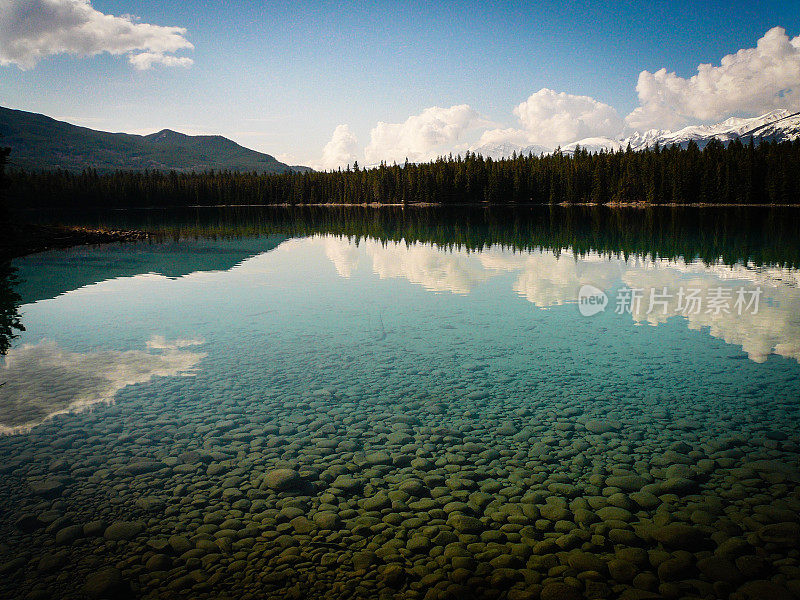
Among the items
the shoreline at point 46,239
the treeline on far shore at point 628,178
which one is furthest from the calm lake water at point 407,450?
the treeline on far shore at point 628,178

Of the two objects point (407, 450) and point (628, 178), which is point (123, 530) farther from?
point (628, 178)

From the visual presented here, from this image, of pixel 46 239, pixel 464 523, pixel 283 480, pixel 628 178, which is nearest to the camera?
pixel 464 523

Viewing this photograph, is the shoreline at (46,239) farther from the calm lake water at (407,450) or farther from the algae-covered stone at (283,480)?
the algae-covered stone at (283,480)

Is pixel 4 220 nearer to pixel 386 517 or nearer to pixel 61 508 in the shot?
pixel 61 508

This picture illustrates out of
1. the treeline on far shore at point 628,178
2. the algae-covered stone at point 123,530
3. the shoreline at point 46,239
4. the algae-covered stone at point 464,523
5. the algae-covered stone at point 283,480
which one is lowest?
the algae-covered stone at point 123,530

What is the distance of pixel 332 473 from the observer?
10.5 metres

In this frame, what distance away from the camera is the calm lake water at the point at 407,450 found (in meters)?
7.78

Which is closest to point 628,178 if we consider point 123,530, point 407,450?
point 407,450

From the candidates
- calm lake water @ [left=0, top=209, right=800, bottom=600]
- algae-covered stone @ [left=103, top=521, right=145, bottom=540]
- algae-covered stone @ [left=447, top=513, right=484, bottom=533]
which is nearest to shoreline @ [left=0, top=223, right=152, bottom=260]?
A: calm lake water @ [left=0, top=209, right=800, bottom=600]

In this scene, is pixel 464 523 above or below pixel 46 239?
below

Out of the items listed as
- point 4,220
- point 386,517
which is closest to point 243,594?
point 386,517

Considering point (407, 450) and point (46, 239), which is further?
point (46, 239)

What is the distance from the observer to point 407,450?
11430 mm

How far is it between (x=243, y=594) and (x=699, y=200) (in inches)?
6638
